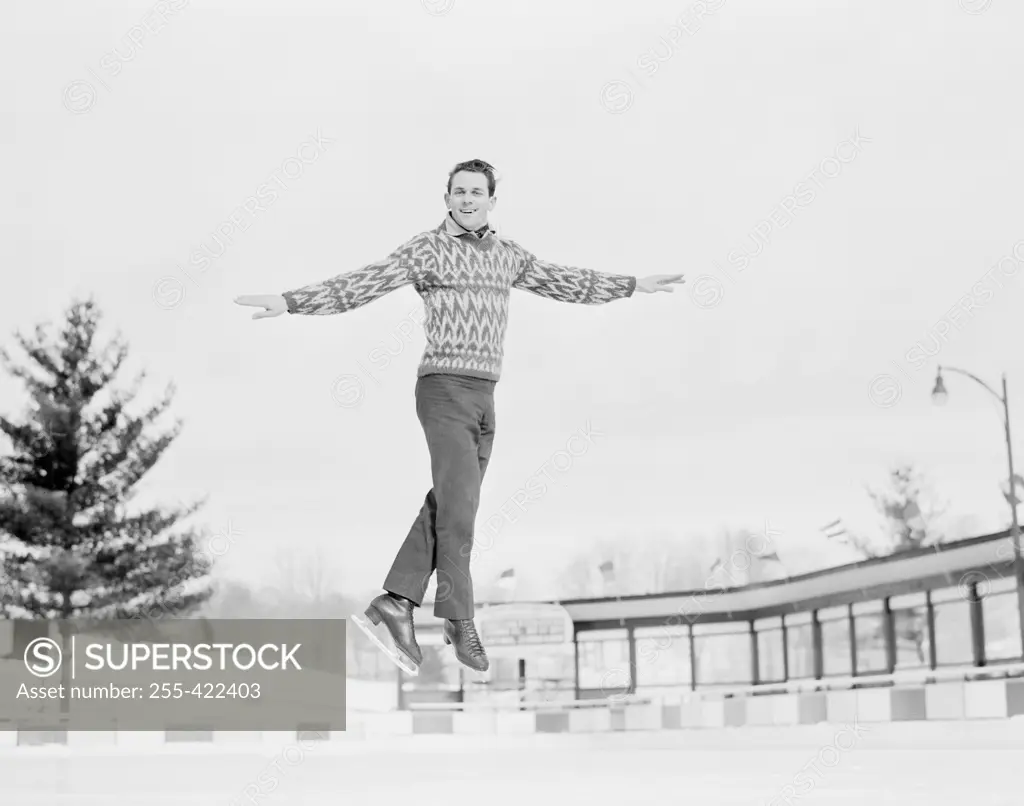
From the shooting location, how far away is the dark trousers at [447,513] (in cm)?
523

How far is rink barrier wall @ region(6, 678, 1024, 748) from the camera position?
47.5ft

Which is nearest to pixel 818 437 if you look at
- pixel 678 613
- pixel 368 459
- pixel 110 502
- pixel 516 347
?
pixel 516 347

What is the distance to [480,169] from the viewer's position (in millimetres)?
5559

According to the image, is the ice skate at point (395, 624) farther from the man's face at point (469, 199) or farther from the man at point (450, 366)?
the man's face at point (469, 199)

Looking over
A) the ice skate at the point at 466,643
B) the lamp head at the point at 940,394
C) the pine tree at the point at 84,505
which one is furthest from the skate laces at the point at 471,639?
the pine tree at the point at 84,505

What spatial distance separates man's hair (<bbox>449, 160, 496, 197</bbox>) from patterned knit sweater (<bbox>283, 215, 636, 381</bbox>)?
18 cm

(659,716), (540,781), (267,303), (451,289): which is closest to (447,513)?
(451,289)

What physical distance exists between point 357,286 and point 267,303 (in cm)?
41

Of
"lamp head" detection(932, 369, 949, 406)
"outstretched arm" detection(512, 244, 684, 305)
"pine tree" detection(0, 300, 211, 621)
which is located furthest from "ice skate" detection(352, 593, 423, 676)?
"pine tree" detection(0, 300, 211, 621)

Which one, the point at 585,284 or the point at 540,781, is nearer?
the point at 585,284

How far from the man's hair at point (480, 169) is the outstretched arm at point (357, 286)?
0.32 metres

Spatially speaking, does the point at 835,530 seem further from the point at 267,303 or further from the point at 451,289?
the point at 267,303

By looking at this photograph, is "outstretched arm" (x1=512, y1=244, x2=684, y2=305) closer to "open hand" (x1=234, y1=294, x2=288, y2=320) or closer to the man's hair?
the man's hair

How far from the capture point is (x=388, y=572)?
5289 mm
